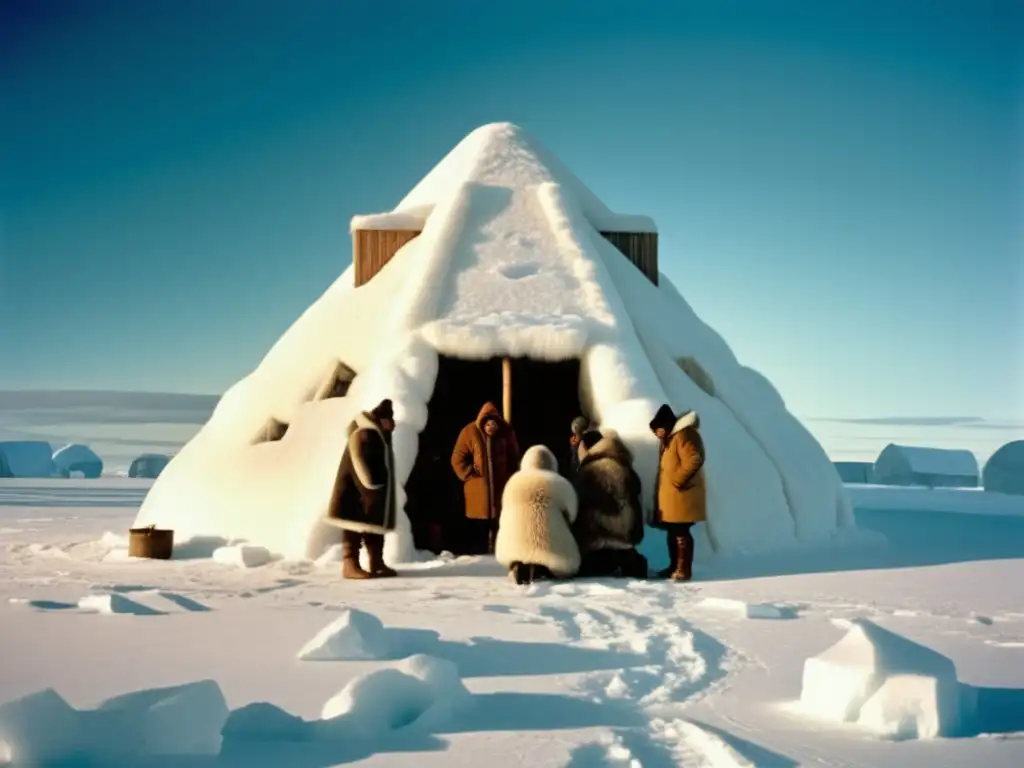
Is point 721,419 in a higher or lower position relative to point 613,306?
lower

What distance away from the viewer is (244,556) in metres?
10.0

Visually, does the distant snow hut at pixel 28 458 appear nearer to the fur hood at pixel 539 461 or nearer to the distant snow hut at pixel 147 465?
the distant snow hut at pixel 147 465

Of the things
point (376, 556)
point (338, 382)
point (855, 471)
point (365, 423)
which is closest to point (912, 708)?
point (376, 556)

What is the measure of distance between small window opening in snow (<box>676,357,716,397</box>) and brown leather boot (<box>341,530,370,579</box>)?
5.40m

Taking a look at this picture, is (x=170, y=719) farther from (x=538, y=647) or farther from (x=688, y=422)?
(x=688, y=422)

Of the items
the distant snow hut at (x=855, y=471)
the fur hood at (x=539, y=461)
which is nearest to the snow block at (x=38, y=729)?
the fur hood at (x=539, y=461)

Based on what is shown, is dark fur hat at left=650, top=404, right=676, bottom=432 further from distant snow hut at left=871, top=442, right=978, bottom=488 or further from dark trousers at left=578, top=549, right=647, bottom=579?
distant snow hut at left=871, top=442, right=978, bottom=488

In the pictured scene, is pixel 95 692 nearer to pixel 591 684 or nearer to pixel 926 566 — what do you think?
pixel 591 684

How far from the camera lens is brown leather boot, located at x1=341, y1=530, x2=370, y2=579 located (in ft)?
29.9

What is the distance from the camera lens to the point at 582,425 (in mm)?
10359

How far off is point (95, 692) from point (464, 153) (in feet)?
35.3

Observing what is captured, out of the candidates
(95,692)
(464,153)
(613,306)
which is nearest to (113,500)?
(464,153)

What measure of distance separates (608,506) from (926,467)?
39.3 metres

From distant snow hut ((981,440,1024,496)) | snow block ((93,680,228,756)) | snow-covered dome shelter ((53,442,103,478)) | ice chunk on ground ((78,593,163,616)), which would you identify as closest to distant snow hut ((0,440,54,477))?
snow-covered dome shelter ((53,442,103,478))
